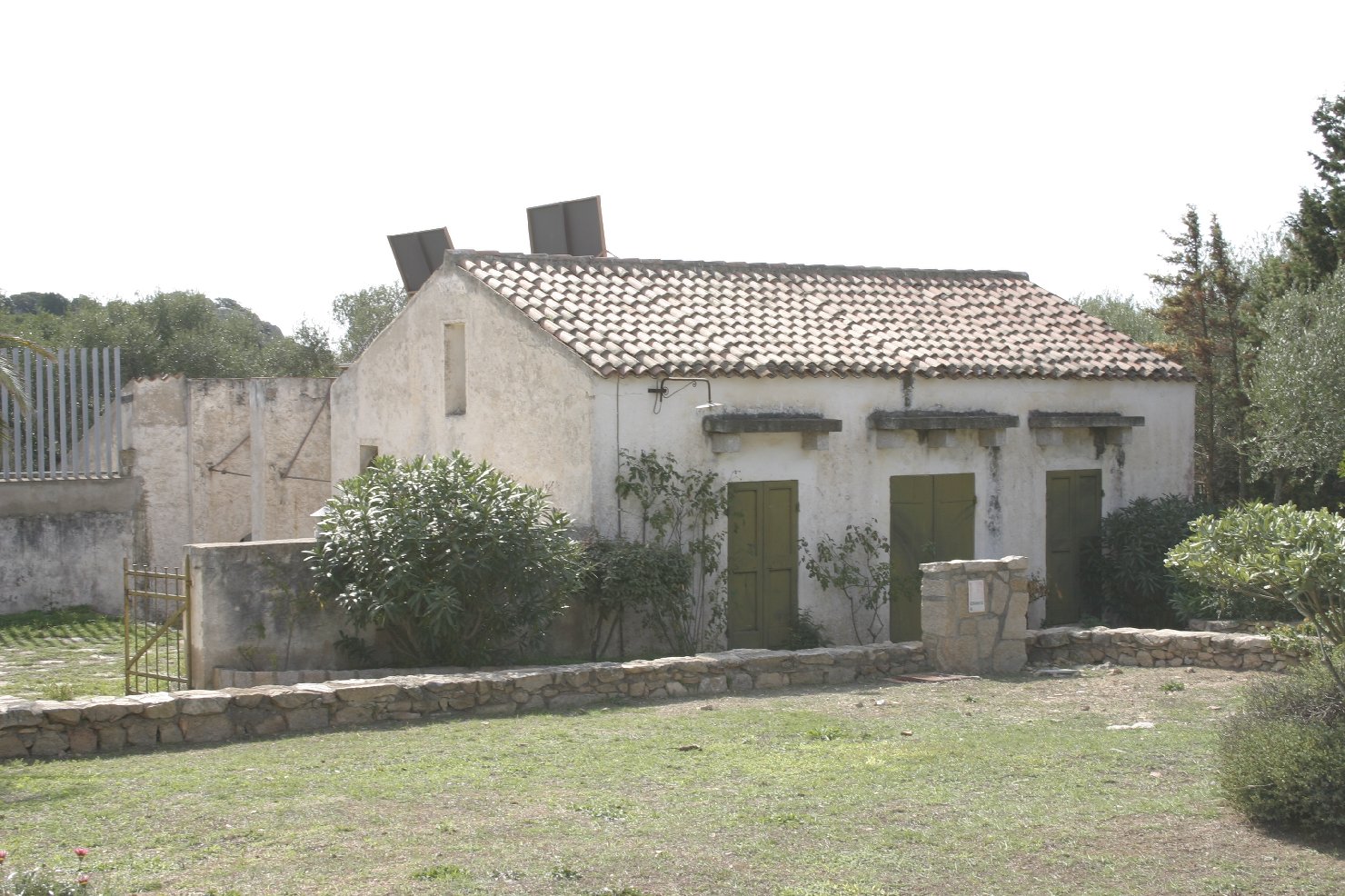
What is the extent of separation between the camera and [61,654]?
1469 centimetres

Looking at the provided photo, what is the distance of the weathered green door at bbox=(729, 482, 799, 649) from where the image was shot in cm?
1457

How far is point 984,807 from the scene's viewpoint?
24.1ft

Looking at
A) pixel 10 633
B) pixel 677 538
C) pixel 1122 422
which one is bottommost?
pixel 10 633

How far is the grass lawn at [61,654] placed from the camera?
12000 mm

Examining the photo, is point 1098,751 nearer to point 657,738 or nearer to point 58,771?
point 657,738

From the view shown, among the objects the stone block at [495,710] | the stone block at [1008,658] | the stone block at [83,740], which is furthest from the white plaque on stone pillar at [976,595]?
the stone block at [83,740]

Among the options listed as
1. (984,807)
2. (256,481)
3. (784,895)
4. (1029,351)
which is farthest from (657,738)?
(256,481)

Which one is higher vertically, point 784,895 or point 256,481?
point 256,481

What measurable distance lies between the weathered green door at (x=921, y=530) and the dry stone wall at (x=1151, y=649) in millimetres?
2386

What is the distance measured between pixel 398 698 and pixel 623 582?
344 centimetres

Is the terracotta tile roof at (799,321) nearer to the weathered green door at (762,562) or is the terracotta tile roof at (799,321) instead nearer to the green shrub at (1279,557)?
the weathered green door at (762,562)

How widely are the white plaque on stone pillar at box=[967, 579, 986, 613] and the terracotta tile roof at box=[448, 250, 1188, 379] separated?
3.39 meters

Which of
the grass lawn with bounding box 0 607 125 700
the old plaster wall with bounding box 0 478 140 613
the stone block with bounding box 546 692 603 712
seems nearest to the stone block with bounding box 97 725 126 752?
the grass lawn with bounding box 0 607 125 700

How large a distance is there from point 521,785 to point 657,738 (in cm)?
163
